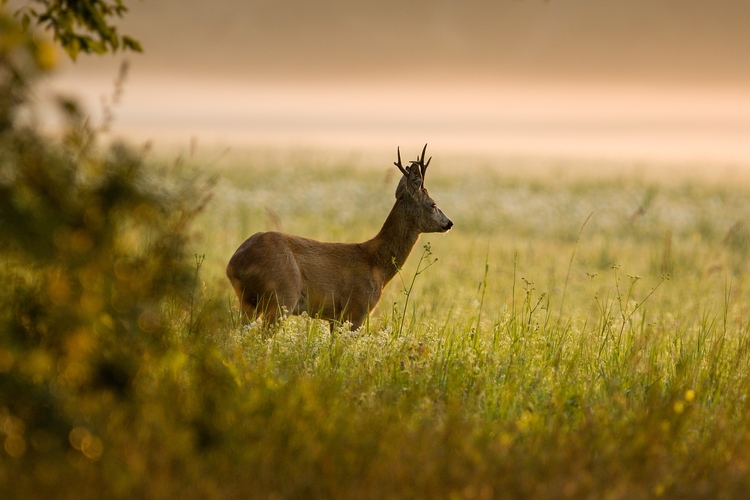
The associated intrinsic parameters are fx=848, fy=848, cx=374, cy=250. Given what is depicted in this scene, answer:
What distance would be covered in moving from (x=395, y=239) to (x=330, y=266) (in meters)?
0.98

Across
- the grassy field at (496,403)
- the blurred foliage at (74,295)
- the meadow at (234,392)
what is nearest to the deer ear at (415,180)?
the grassy field at (496,403)

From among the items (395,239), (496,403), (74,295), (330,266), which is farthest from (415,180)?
(74,295)

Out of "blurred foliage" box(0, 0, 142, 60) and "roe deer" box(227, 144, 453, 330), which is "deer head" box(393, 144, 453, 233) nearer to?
"roe deer" box(227, 144, 453, 330)

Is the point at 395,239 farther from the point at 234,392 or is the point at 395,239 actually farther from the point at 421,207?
the point at 234,392

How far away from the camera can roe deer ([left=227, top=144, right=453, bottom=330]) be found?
7.82 metres

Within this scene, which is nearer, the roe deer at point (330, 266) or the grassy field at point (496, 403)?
the grassy field at point (496, 403)

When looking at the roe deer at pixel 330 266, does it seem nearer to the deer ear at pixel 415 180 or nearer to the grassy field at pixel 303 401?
the deer ear at pixel 415 180

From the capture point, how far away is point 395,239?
29.6ft

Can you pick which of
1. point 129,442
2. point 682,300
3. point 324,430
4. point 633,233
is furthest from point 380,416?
point 633,233

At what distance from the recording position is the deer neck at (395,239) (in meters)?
8.96

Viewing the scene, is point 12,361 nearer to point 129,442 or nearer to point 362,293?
point 129,442

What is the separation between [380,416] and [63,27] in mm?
3393

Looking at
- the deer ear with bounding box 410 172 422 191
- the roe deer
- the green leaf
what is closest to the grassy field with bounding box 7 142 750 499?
the roe deer

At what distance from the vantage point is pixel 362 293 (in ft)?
27.8
